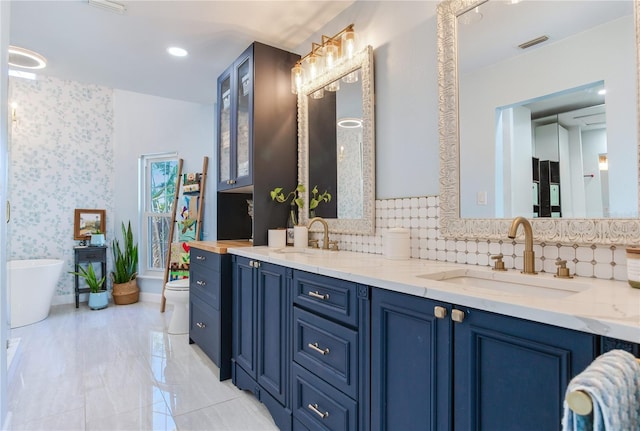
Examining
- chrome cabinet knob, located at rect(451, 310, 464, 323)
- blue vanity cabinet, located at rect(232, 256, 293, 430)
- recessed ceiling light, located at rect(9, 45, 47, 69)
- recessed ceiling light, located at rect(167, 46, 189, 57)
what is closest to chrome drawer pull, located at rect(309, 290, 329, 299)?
blue vanity cabinet, located at rect(232, 256, 293, 430)

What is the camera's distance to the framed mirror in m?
2.05

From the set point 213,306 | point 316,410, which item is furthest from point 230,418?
point 213,306

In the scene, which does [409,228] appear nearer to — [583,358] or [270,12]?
[583,358]

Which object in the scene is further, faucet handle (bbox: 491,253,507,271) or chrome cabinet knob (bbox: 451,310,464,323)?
faucet handle (bbox: 491,253,507,271)

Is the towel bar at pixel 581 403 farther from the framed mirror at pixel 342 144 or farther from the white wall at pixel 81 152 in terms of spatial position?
the white wall at pixel 81 152

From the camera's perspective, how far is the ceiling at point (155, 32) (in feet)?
7.24

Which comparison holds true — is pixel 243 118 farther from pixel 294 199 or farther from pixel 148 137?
pixel 148 137

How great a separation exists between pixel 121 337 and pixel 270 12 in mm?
3134

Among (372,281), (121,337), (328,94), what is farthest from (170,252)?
(372,281)

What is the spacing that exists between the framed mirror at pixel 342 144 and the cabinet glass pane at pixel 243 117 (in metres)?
0.43

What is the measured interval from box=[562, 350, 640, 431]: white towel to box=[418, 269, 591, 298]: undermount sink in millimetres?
588

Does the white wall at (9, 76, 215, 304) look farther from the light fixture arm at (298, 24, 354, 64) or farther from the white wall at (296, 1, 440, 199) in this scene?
the white wall at (296, 1, 440, 199)

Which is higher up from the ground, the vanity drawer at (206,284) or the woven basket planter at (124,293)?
the vanity drawer at (206,284)

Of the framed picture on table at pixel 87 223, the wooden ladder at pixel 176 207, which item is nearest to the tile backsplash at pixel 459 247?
the wooden ladder at pixel 176 207
